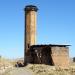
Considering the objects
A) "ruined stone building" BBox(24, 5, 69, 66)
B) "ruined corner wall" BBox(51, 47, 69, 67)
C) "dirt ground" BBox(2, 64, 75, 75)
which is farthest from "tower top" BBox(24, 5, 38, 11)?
"dirt ground" BBox(2, 64, 75, 75)

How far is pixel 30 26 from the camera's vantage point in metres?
55.4

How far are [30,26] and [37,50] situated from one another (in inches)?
266

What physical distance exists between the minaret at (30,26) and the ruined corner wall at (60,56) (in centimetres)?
915

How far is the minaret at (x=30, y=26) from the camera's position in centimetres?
5478

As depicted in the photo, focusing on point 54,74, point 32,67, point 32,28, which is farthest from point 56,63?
point 32,28

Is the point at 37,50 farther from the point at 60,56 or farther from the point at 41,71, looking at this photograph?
the point at 41,71

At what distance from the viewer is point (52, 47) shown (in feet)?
152

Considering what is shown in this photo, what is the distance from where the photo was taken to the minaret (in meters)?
54.8

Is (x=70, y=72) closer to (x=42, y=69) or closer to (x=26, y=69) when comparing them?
(x=42, y=69)

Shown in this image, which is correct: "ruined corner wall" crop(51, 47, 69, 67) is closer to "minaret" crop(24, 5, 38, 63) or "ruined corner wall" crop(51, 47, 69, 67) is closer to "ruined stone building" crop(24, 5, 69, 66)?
"ruined stone building" crop(24, 5, 69, 66)

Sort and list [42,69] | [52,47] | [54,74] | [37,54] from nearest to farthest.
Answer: [54,74] < [42,69] < [52,47] < [37,54]

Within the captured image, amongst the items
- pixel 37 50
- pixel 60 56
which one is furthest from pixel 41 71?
pixel 37 50

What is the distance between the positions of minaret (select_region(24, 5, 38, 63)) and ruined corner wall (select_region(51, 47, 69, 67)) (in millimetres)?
9148

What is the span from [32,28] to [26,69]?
46.7ft
